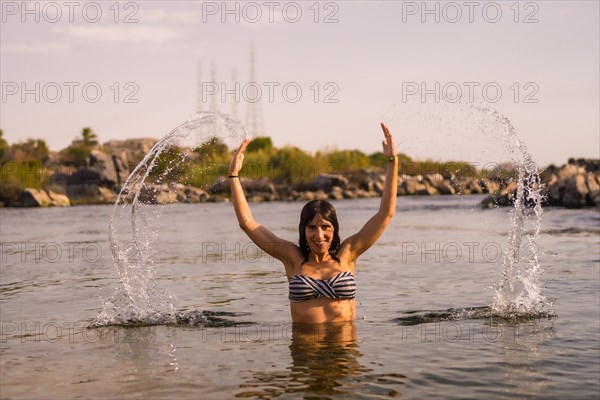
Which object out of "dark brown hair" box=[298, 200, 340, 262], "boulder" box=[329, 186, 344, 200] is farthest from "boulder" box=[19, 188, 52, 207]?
"dark brown hair" box=[298, 200, 340, 262]

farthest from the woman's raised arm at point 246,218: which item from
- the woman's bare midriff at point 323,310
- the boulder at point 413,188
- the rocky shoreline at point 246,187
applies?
the boulder at point 413,188

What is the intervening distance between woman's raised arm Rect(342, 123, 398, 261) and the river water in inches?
42.8

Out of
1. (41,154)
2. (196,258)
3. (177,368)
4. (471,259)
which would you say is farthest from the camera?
(41,154)

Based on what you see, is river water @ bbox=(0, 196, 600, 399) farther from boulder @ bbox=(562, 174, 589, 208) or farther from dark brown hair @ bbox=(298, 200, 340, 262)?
boulder @ bbox=(562, 174, 589, 208)

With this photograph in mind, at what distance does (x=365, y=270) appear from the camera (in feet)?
63.5

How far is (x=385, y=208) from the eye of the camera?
342 inches

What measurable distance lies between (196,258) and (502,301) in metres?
12.4

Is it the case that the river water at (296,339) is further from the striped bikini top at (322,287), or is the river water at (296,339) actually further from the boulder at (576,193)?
the boulder at (576,193)

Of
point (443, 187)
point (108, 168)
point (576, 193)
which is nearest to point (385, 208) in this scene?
point (576, 193)

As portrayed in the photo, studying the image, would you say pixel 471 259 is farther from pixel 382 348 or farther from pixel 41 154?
pixel 41 154

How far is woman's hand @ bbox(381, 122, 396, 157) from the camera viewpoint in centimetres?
840

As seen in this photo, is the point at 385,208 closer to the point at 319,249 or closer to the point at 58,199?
the point at 319,249

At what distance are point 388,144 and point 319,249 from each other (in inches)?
58.2

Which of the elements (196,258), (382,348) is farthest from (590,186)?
(382,348)
